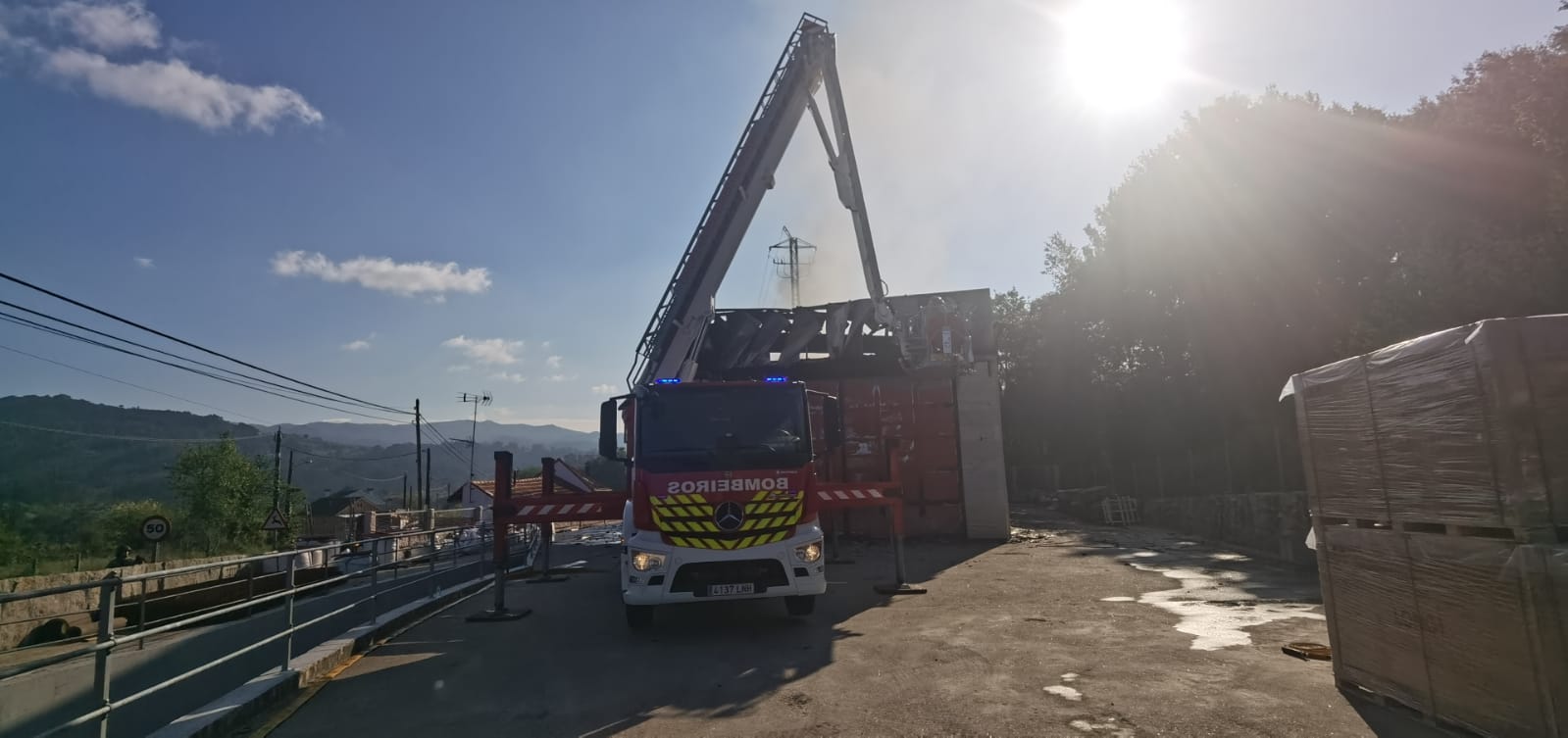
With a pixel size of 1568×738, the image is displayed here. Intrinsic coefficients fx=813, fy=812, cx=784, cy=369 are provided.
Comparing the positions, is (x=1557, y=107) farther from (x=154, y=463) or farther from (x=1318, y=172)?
(x=154, y=463)

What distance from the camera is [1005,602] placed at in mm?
9961

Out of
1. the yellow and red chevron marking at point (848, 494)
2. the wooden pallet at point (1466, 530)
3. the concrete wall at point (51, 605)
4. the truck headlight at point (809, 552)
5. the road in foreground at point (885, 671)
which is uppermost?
the yellow and red chevron marking at point (848, 494)

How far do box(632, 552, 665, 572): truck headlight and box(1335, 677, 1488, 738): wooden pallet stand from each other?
5608mm

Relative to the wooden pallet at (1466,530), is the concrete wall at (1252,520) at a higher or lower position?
lower

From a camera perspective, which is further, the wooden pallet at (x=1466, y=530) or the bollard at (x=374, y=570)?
the bollard at (x=374, y=570)

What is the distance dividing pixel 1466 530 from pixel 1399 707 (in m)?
1.32

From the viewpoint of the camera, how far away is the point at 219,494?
44.1 m

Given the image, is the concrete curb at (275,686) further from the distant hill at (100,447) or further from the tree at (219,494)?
the distant hill at (100,447)

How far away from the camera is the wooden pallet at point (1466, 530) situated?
394 cm

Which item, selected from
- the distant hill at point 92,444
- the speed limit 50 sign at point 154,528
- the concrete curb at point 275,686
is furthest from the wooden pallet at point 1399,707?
the distant hill at point 92,444

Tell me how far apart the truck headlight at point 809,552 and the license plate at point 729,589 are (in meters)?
0.58

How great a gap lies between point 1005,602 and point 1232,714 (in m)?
5.07

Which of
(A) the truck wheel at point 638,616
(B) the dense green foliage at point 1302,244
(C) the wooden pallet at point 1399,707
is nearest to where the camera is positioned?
(C) the wooden pallet at point 1399,707

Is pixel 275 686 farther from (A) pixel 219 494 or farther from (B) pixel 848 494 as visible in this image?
(A) pixel 219 494
